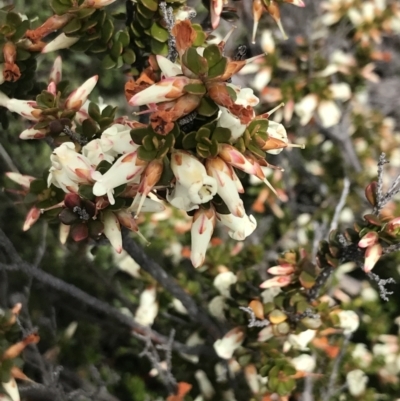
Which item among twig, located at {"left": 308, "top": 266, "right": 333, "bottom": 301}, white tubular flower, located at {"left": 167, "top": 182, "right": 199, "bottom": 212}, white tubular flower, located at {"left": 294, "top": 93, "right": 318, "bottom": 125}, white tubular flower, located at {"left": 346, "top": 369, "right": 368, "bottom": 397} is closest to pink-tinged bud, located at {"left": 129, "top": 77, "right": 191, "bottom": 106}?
white tubular flower, located at {"left": 167, "top": 182, "right": 199, "bottom": 212}

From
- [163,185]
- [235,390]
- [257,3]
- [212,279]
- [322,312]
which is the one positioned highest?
[257,3]

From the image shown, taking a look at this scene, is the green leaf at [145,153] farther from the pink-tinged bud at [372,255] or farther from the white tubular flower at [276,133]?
the pink-tinged bud at [372,255]

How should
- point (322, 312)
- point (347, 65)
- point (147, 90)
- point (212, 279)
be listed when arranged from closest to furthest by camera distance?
point (147, 90) → point (322, 312) → point (212, 279) → point (347, 65)

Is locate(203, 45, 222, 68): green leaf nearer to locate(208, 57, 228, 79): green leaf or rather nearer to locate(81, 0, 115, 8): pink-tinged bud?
locate(208, 57, 228, 79): green leaf

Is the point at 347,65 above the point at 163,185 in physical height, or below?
below

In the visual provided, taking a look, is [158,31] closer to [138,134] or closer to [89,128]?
[89,128]

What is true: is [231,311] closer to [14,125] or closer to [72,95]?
[72,95]

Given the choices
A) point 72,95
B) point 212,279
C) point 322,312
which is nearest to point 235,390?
point 212,279

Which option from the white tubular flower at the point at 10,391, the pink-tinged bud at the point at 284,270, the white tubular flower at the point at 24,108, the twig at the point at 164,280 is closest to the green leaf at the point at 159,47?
the white tubular flower at the point at 24,108

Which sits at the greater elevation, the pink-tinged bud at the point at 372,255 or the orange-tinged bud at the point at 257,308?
the pink-tinged bud at the point at 372,255
